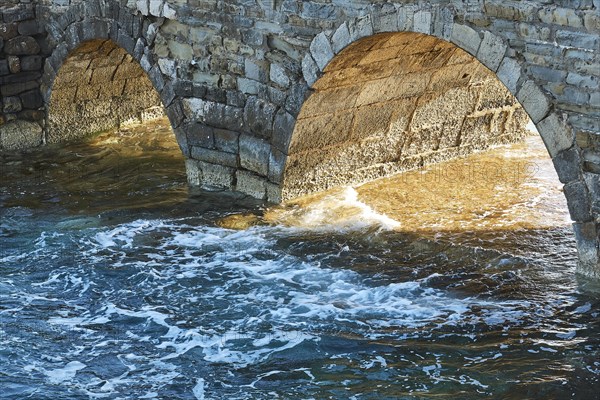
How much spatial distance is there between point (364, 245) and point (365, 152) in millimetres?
1532

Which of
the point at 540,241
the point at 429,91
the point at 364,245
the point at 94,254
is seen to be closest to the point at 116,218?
the point at 94,254

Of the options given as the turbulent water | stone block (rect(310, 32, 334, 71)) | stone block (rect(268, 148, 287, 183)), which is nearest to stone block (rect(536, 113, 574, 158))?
the turbulent water

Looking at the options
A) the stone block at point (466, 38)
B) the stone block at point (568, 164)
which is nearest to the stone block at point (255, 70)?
the stone block at point (466, 38)

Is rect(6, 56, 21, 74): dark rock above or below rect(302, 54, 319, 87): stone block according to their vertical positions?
below

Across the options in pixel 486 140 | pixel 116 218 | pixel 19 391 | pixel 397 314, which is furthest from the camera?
pixel 486 140

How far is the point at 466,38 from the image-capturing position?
8.22m

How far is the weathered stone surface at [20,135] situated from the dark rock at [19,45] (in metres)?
0.80

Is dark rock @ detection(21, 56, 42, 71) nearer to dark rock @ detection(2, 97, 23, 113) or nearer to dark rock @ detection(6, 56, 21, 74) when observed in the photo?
dark rock @ detection(6, 56, 21, 74)

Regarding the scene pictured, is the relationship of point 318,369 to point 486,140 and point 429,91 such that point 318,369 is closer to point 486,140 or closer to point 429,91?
point 429,91

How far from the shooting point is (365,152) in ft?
35.0

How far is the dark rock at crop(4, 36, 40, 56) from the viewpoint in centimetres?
1213

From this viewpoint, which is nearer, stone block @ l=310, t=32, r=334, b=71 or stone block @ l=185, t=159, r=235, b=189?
stone block @ l=310, t=32, r=334, b=71

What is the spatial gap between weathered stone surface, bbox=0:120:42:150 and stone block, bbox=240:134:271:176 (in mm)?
3250

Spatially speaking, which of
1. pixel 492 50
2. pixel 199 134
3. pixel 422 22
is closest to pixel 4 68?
pixel 199 134
